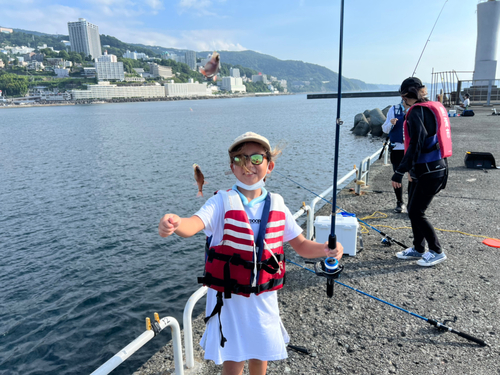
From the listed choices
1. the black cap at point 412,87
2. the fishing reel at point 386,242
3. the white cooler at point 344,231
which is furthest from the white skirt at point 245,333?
the fishing reel at point 386,242

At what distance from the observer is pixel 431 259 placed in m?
5.05

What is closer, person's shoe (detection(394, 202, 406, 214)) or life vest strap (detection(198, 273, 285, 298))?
life vest strap (detection(198, 273, 285, 298))

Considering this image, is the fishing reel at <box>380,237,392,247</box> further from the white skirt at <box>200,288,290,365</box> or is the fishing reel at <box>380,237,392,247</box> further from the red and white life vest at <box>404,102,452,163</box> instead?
the white skirt at <box>200,288,290,365</box>

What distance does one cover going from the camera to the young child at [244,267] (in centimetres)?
208

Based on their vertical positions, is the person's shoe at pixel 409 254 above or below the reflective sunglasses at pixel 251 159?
below

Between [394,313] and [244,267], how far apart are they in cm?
289

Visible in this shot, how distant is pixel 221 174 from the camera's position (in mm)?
19156

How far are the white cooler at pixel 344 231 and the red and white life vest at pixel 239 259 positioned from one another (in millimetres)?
3421

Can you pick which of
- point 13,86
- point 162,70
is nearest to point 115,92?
point 13,86

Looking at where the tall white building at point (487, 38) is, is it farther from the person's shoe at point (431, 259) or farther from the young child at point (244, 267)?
the young child at point (244, 267)

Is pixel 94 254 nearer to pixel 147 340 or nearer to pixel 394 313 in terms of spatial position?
pixel 147 340

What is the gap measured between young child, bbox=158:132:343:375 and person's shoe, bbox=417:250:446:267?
150 inches

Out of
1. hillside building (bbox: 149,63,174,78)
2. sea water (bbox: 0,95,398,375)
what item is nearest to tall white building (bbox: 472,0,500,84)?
sea water (bbox: 0,95,398,375)

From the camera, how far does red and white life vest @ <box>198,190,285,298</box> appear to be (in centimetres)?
207
